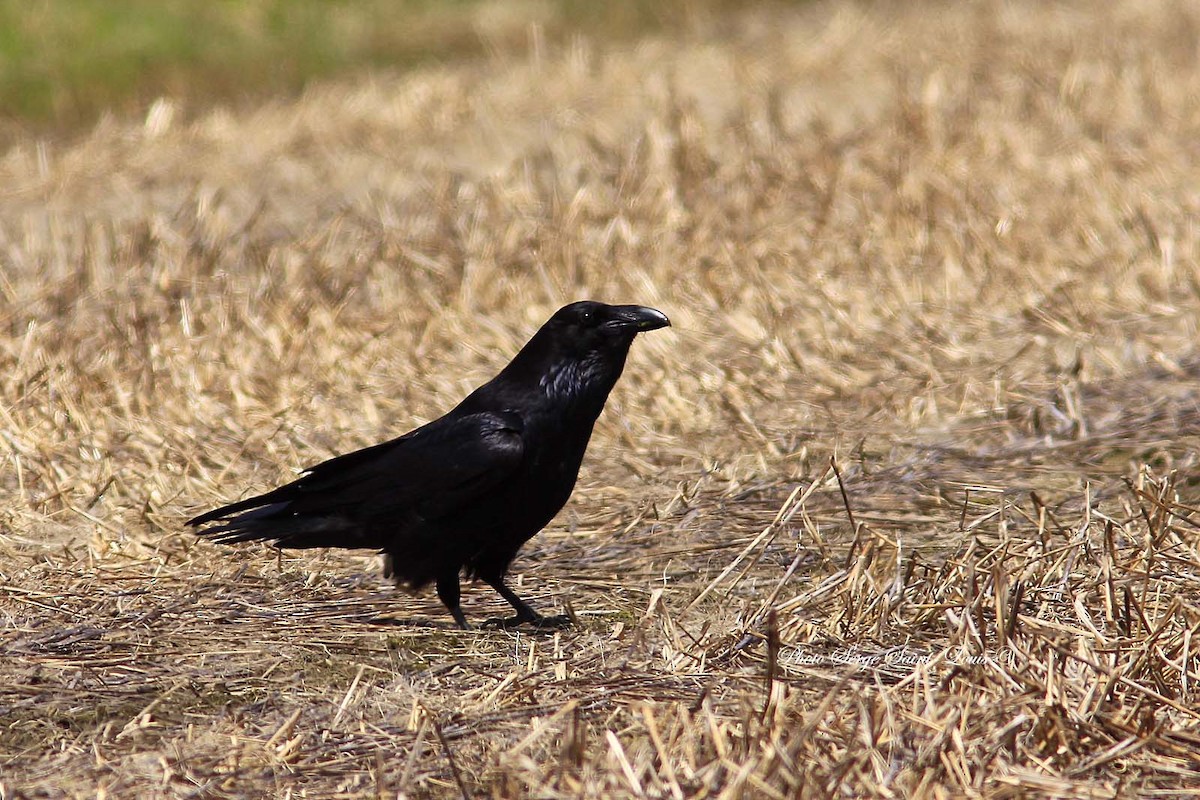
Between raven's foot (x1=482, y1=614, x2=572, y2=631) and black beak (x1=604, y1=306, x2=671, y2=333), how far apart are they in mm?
877

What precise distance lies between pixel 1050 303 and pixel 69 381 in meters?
4.45

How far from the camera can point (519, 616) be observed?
14.3ft

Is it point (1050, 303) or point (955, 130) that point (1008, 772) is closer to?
point (1050, 303)

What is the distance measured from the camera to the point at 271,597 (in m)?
4.50

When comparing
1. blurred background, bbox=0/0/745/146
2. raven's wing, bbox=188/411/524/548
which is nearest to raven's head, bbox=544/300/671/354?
raven's wing, bbox=188/411/524/548

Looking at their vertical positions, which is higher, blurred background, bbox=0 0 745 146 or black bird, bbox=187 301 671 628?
blurred background, bbox=0 0 745 146

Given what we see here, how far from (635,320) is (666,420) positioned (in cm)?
183

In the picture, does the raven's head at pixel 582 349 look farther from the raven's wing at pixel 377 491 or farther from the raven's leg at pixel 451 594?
the raven's leg at pixel 451 594

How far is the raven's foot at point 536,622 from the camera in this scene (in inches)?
166

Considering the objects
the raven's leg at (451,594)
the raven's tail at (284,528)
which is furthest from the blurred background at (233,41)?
the raven's leg at (451,594)

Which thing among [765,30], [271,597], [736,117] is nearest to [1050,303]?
[736,117]

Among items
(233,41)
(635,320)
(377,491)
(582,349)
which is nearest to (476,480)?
(377,491)

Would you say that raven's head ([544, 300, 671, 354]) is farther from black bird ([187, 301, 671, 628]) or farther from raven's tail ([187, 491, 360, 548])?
raven's tail ([187, 491, 360, 548])

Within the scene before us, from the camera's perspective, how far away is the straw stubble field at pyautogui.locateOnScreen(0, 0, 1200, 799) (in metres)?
3.28
